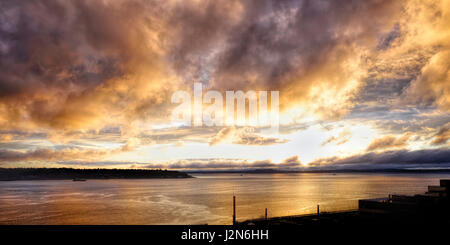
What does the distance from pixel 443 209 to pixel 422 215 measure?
4021mm

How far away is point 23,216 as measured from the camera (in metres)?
55.5
